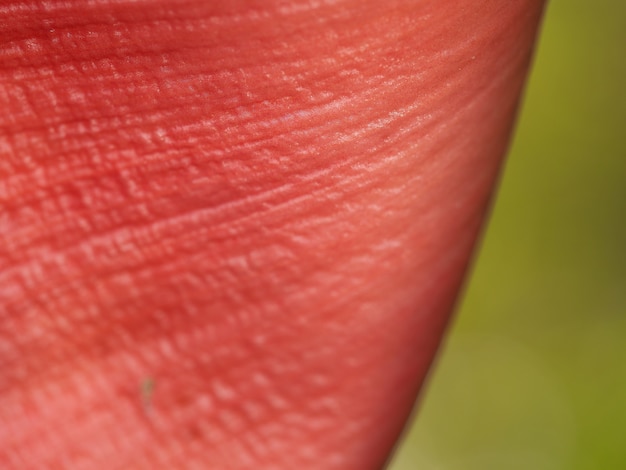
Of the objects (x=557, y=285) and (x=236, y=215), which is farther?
(x=557, y=285)

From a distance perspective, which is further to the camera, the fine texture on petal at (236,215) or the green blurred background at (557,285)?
the green blurred background at (557,285)

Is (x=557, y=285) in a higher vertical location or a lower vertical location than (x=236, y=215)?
lower

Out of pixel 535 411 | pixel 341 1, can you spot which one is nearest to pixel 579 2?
pixel 535 411

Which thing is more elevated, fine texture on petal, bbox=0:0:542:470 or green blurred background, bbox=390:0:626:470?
fine texture on petal, bbox=0:0:542:470

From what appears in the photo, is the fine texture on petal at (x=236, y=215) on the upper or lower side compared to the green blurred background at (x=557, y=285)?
upper
